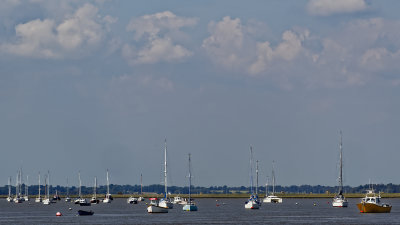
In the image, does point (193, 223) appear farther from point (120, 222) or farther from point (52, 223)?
point (52, 223)

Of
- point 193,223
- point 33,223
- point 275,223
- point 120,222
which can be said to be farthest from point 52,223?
point 275,223

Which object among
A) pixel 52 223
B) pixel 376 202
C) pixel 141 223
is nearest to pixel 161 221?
pixel 141 223

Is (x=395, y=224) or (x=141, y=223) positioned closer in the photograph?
(x=395, y=224)

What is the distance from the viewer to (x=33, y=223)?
570 feet

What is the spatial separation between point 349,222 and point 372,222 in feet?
15.8

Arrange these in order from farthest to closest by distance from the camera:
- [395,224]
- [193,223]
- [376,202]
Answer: [376,202] → [193,223] → [395,224]

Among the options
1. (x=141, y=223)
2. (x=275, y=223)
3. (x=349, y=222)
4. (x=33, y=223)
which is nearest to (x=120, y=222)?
(x=141, y=223)

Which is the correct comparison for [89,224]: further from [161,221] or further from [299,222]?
[299,222]

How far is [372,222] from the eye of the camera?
165 meters

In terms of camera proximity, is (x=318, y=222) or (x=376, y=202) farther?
(x=376, y=202)

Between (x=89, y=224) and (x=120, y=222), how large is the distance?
8.94 metres

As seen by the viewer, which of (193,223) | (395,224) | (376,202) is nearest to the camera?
(395,224)

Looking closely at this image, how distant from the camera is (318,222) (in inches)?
6654

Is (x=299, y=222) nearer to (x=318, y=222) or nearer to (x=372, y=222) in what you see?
(x=318, y=222)
